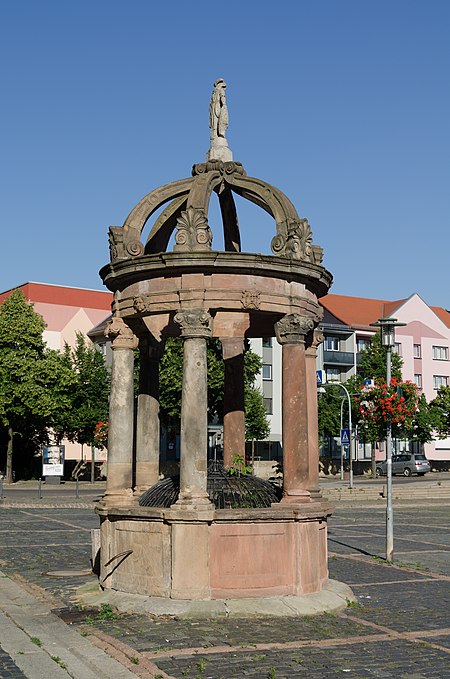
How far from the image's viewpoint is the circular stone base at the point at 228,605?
36.6ft

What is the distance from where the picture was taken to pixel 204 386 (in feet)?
40.6

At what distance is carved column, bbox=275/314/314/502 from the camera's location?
12.8 metres

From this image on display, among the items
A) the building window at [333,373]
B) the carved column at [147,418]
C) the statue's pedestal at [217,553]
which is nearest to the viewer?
the statue's pedestal at [217,553]

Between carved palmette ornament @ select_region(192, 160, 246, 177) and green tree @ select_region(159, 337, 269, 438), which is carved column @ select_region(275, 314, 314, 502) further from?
green tree @ select_region(159, 337, 269, 438)

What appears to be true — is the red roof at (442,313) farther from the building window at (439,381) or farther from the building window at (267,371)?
the building window at (267,371)

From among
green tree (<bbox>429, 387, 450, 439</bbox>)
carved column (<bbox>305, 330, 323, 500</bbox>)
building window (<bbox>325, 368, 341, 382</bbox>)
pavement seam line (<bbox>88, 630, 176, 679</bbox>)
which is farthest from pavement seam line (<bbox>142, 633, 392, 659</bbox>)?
building window (<bbox>325, 368, 341, 382</bbox>)

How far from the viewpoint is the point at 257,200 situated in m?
13.6

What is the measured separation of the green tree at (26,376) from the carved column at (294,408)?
4222cm

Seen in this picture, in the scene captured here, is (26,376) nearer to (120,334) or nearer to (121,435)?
(120,334)

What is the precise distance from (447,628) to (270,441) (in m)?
62.2

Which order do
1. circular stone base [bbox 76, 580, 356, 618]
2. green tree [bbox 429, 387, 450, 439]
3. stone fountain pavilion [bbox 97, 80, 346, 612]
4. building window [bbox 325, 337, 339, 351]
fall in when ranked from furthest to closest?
building window [bbox 325, 337, 339, 351] → green tree [bbox 429, 387, 450, 439] → stone fountain pavilion [bbox 97, 80, 346, 612] → circular stone base [bbox 76, 580, 356, 618]

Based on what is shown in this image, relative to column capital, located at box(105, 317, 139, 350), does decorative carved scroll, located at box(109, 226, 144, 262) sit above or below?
above

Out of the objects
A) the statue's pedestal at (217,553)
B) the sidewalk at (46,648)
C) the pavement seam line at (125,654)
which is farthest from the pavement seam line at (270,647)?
the statue's pedestal at (217,553)

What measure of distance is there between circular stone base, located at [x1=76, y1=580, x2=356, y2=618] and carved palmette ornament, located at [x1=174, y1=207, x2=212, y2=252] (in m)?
5.28
